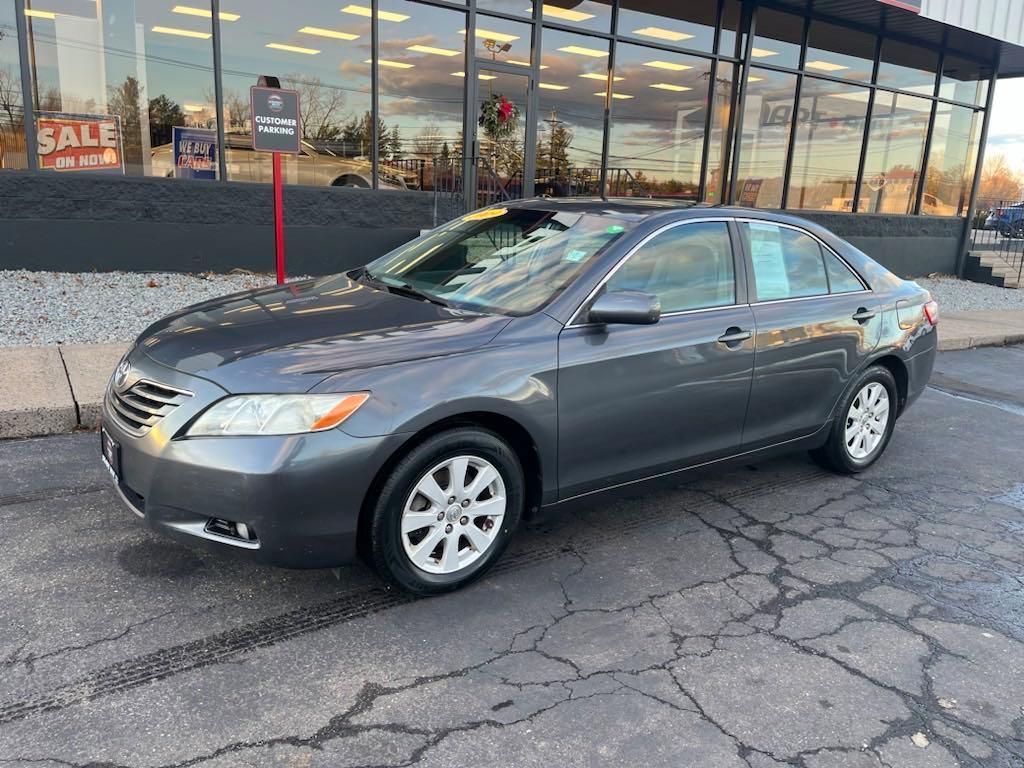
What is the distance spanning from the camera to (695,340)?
380 cm

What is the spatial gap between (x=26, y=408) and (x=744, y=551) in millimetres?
4364

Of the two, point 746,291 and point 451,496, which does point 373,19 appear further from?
point 451,496

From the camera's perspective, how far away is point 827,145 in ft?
49.9

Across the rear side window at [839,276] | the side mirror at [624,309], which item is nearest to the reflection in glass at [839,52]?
the rear side window at [839,276]

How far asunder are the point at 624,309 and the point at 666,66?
11.3 metres

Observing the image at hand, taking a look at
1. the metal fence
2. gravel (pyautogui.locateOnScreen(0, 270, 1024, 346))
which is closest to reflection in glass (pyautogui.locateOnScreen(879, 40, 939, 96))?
the metal fence

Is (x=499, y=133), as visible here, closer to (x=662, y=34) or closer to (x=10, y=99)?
(x=662, y=34)

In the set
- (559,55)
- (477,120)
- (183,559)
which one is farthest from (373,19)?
(183,559)

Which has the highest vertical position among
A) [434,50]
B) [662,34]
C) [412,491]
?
[662,34]

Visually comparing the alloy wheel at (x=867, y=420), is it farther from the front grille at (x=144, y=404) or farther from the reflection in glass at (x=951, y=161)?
the reflection in glass at (x=951, y=161)

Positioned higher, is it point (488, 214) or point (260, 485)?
point (488, 214)

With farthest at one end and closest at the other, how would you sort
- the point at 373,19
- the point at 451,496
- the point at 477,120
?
the point at 477,120 → the point at 373,19 → the point at 451,496

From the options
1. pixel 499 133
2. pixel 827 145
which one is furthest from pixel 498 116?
pixel 827 145

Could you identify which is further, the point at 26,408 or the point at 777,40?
the point at 777,40
